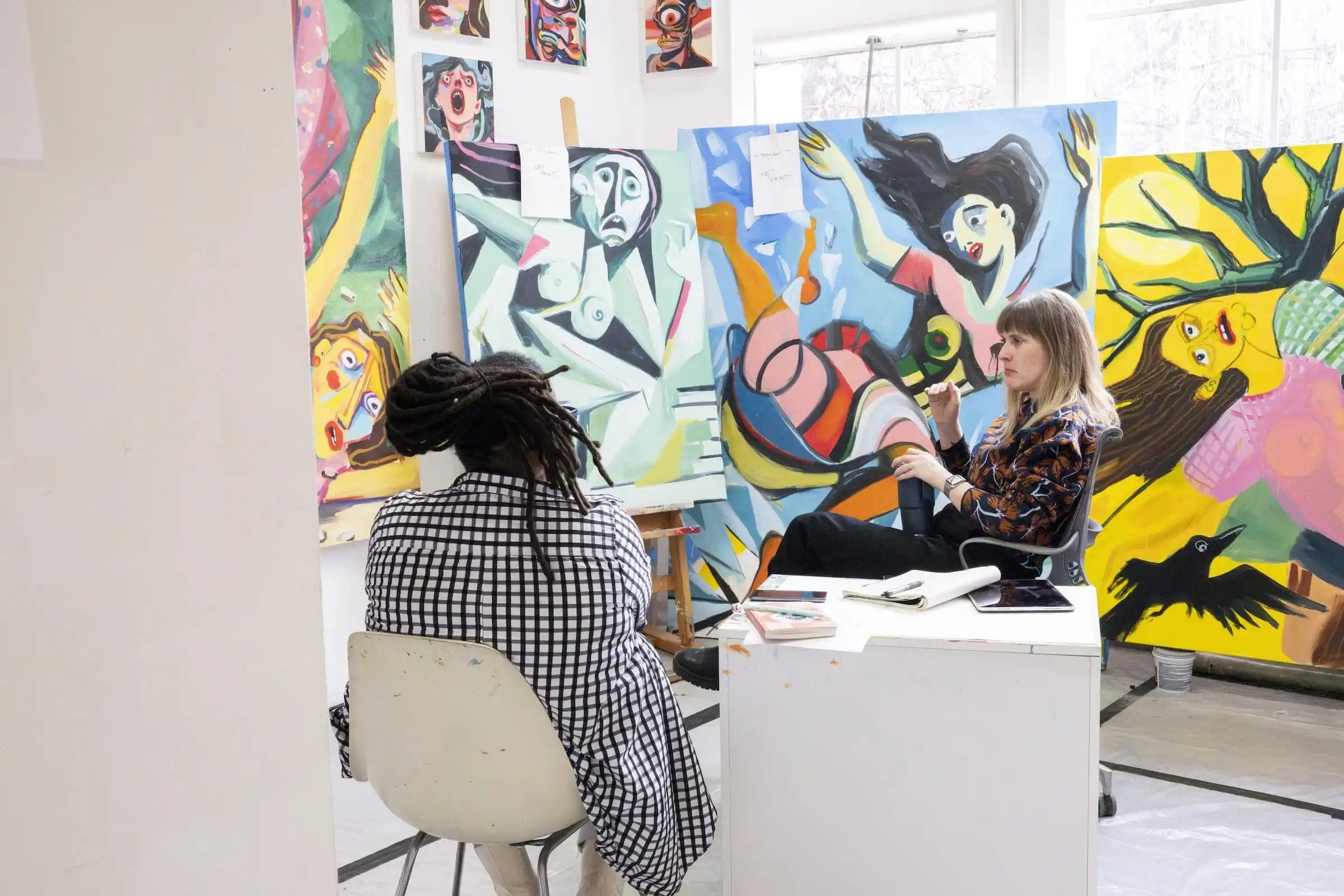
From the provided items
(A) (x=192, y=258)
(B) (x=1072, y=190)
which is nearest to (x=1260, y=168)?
(B) (x=1072, y=190)

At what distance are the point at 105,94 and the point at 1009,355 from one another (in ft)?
7.08

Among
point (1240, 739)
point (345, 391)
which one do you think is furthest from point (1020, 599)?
point (345, 391)

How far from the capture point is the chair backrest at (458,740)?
1356mm

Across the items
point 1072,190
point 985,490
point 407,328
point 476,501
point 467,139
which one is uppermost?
point 467,139

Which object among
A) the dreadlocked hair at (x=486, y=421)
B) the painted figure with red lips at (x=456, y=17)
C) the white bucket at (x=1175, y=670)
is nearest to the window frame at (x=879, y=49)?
the painted figure with red lips at (x=456, y=17)

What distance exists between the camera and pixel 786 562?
261 cm

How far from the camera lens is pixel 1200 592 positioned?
122 inches

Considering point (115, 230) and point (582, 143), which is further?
point (582, 143)

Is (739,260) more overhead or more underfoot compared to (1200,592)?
more overhead

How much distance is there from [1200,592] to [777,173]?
181cm

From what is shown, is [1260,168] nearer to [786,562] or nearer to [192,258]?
[786,562]

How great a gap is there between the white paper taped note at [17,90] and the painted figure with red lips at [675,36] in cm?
335

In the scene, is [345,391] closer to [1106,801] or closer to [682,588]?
[682,588]

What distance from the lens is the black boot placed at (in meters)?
2.11
